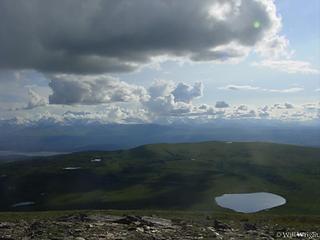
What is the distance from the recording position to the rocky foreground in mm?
42031

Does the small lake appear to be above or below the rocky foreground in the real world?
below

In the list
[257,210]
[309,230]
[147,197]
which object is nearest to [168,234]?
[309,230]

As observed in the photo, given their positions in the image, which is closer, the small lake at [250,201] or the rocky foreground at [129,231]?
the rocky foreground at [129,231]

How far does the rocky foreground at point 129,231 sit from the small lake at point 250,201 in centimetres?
8928

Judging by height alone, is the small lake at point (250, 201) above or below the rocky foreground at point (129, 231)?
below

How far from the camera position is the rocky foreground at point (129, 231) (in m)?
42.0

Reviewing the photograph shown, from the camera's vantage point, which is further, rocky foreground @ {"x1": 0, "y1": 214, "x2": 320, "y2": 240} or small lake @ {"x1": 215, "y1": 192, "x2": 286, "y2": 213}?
small lake @ {"x1": 215, "y1": 192, "x2": 286, "y2": 213}

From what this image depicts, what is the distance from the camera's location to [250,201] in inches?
6501

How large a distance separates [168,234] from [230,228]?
38.5 feet

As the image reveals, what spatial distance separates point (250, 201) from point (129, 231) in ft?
420

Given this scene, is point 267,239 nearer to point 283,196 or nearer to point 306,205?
point 306,205

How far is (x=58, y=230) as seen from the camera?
45062 millimetres

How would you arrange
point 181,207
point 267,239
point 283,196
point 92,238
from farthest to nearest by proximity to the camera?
point 283,196 < point 181,207 < point 267,239 < point 92,238

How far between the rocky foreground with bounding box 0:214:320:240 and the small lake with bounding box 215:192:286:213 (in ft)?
293
